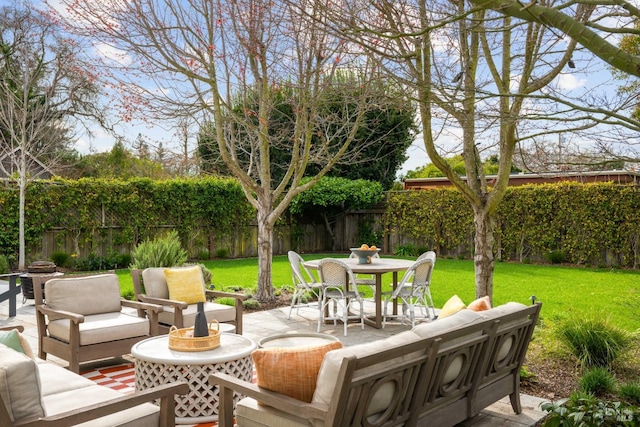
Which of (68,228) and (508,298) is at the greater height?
(68,228)

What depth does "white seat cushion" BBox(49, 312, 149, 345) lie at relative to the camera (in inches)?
197

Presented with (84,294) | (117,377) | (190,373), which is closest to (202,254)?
(84,294)

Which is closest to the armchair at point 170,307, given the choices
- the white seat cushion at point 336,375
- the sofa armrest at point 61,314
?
the sofa armrest at point 61,314

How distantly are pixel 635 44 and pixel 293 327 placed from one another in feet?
19.3

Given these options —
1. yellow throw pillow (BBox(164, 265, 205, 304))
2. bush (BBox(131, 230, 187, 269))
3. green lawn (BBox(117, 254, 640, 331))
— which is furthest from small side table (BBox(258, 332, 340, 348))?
bush (BBox(131, 230, 187, 269))

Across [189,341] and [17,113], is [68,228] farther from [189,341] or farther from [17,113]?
[189,341]

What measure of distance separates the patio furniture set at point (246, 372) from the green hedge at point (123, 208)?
8075 millimetres

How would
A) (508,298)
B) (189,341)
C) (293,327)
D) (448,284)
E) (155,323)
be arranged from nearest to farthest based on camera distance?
1. (189,341)
2. (155,323)
3. (293,327)
4. (508,298)
5. (448,284)

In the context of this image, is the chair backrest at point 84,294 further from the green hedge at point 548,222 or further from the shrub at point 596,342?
the green hedge at point 548,222

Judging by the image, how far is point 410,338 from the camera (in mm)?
3025

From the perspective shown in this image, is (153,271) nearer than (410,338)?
No

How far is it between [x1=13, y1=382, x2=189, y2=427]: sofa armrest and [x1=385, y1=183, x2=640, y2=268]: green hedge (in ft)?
41.8

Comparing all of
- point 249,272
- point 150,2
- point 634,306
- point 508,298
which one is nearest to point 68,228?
point 249,272

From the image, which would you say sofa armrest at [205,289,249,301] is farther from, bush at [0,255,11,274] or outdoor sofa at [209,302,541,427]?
bush at [0,255,11,274]
